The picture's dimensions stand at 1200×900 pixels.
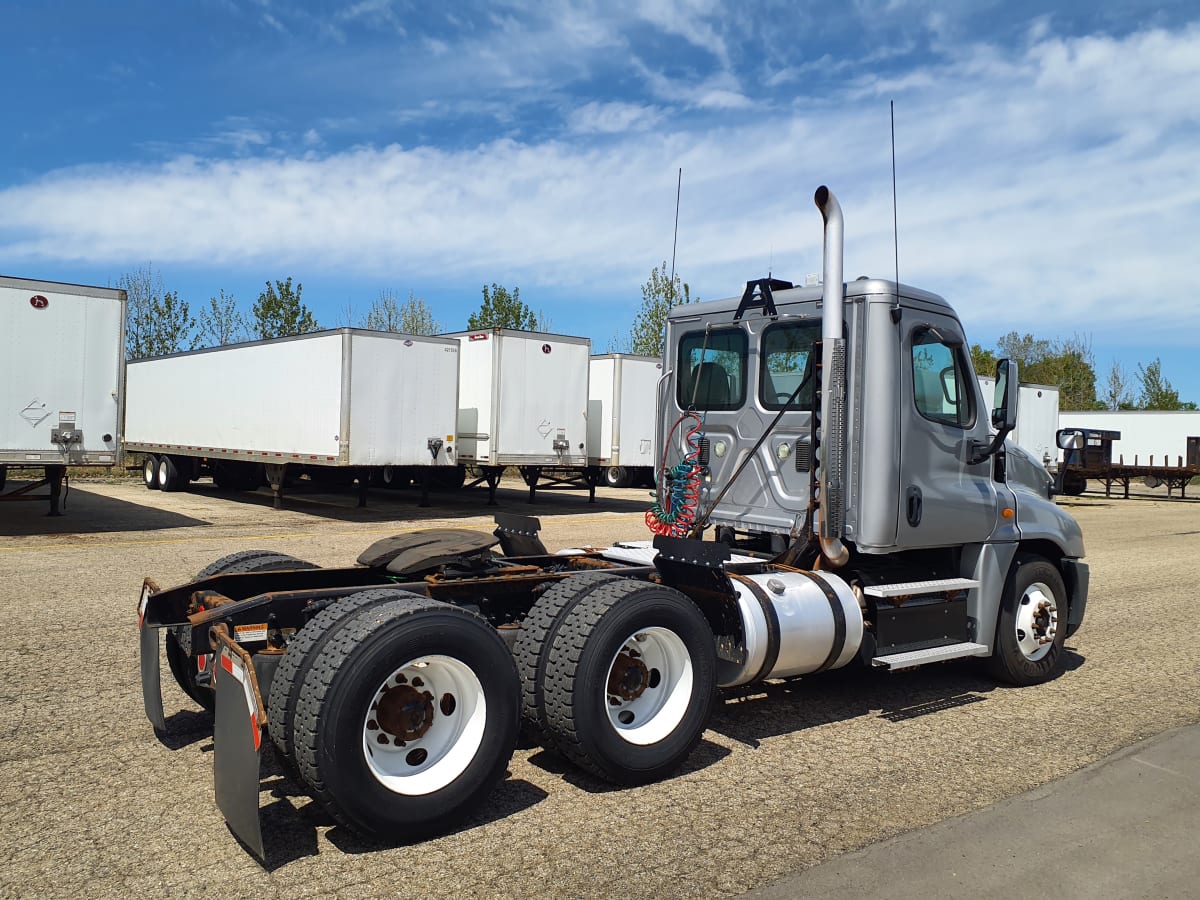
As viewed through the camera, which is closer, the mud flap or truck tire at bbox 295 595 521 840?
truck tire at bbox 295 595 521 840

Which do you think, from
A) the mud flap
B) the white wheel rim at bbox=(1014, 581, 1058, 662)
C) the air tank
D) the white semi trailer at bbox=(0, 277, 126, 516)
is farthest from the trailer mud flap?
the white semi trailer at bbox=(0, 277, 126, 516)

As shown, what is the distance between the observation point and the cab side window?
596 centimetres

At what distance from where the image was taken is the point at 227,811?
12.1 feet

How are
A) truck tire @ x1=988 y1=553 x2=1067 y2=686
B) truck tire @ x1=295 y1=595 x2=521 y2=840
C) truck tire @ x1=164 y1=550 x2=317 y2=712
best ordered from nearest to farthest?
truck tire @ x1=295 y1=595 x2=521 y2=840, truck tire @ x1=164 y1=550 x2=317 y2=712, truck tire @ x1=988 y1=553 x2=1067 y2=686

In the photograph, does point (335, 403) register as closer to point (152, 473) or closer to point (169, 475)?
point (169, 475)

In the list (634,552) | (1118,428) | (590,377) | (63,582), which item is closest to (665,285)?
(590,377)

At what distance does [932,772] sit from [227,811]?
3273 millimetres

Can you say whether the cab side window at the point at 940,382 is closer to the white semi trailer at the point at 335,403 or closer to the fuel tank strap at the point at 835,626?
the fuel tank strap at the point at 835,626

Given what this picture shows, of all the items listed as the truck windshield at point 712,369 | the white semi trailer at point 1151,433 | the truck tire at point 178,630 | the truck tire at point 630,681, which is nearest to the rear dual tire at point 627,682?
the truck tire at point 630,681

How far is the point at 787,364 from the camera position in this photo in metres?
6.18

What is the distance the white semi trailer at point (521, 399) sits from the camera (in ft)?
62.1

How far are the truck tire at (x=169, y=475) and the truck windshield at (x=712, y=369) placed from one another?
798 inches

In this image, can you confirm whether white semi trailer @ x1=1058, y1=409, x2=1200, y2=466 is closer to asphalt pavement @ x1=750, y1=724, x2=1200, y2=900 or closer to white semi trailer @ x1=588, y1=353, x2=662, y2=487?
white semi trailer @ x1=588, y1=353, x2=662, y2=487

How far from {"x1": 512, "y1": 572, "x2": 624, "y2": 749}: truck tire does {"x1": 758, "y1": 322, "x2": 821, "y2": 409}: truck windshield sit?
6.69 feet
